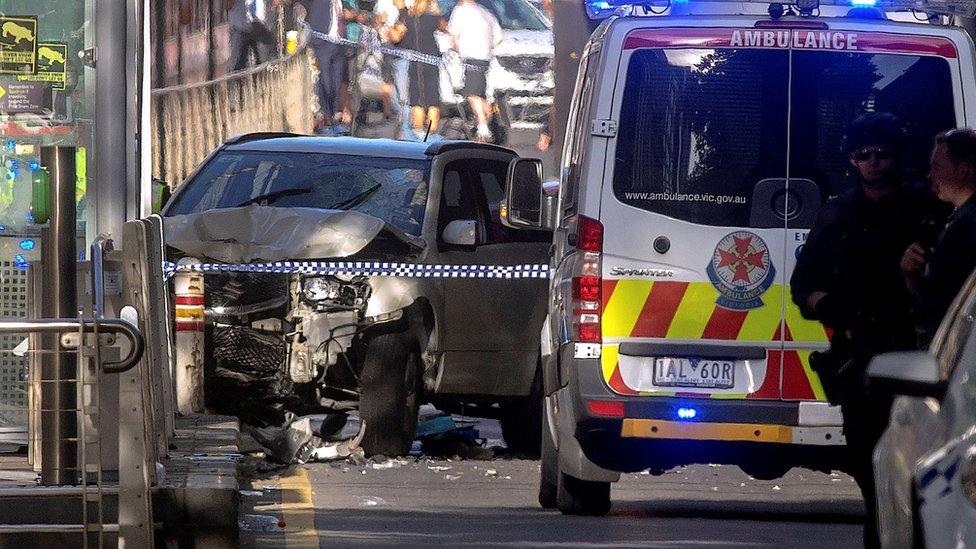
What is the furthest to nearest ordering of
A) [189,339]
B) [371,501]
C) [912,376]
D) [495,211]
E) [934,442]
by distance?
[495,211] → [189,339] → [371,501] → [912,376] → [934,442]

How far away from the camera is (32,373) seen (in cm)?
881

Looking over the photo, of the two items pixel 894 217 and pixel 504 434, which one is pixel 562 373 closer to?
pixel 894 217

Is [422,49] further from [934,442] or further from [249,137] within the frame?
[934,442]

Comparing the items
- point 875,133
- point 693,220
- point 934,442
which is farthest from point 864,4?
point 934,442

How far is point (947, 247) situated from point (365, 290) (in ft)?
18.2

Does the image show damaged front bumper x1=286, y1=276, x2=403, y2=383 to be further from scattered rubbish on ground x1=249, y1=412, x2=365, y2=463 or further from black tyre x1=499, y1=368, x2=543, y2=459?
black tyre x1=499, y1=368, x2=543, y2=459

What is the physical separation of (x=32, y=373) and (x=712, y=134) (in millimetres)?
3065

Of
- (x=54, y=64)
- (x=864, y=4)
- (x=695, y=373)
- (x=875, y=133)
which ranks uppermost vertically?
(x=864, y=4)

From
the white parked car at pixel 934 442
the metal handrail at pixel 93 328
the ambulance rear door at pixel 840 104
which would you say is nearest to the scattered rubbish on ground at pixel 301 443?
the ambulance rear door at pixel 840 104

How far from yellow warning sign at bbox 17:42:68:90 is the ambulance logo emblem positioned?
369 centimetres

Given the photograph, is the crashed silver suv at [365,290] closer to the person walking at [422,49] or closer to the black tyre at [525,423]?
the black tyre at [525,423]

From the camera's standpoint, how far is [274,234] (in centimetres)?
1356

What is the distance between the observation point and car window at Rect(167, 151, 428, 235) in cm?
1395

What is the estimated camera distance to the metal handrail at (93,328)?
7.59m
